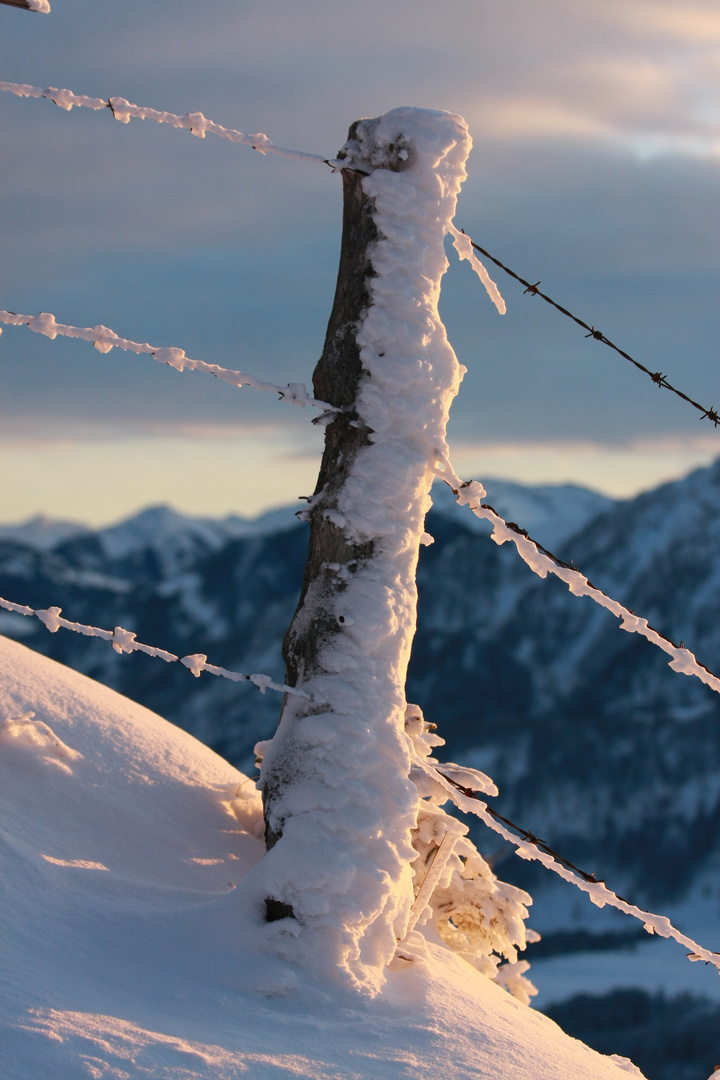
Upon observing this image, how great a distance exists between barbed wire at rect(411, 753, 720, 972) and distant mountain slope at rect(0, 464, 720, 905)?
273 ft

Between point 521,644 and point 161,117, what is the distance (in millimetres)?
108873

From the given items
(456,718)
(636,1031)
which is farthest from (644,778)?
(636,1031)

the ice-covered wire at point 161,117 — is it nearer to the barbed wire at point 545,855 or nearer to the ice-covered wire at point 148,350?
the ice-covered wire at point 148,350

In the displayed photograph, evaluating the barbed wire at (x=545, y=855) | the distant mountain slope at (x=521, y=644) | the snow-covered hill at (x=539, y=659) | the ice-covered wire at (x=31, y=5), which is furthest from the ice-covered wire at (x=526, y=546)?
the distant mountain slope at (x=521, y=644)

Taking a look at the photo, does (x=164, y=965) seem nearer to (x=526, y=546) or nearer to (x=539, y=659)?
(x=526, y=546)

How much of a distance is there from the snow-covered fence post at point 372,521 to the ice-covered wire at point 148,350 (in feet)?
0.74

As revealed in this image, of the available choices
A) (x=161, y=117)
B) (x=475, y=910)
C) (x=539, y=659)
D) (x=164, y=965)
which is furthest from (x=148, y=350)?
(x=539, y=659)

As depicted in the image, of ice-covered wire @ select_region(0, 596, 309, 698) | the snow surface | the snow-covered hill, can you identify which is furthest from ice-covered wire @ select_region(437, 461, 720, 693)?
the snow-covered hill

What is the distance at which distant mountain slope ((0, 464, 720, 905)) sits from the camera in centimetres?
8794

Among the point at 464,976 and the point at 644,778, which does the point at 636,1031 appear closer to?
the point at 644,778

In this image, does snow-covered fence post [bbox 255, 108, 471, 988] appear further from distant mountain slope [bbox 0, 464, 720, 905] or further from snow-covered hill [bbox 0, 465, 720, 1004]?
distant mountain slope [bbox 0, 464, 720, 905]

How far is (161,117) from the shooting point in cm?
438

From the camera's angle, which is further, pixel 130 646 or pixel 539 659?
pixel 539 659

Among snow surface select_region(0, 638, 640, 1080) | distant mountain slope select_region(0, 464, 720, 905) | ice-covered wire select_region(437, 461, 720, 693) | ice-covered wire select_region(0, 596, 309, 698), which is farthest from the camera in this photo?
distant mountain slope select_region(0, 464, 720, 905)
